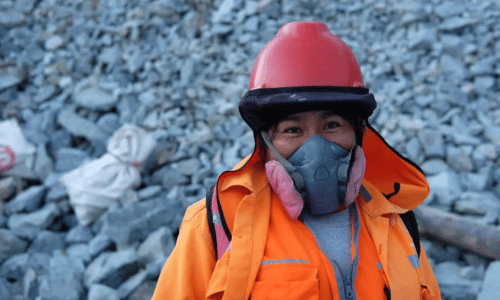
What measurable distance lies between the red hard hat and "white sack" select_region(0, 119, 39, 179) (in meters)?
4.48

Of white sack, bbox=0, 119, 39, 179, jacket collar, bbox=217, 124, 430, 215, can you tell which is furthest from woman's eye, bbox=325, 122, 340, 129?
white sack, bbox=0, 119, 39, 179

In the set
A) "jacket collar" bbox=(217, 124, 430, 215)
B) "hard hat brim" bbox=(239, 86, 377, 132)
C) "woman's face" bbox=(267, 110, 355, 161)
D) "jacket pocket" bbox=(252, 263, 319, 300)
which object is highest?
"hard hat brim" bbox=(239, 86, 377, 132)

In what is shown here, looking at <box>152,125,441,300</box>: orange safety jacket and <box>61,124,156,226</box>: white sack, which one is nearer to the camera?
<box>152,125,441,300</box>: orange safety jacket

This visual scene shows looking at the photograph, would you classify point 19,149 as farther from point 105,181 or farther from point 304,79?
point 304,79

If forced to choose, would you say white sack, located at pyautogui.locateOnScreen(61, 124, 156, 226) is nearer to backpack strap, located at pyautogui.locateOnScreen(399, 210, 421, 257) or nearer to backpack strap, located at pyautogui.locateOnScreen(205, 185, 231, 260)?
backpack strap, located at pyautogui.locateOnScreen(205, 185, 231, 260)

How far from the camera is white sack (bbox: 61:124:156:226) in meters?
4.24

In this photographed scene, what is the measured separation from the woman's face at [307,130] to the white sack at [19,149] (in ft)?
14.9

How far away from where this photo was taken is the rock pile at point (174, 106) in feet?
12.0

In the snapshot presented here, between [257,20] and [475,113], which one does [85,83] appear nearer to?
[257,20]

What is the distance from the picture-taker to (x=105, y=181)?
432 cm

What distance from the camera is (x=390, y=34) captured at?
752cm

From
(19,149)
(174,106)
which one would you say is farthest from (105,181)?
(174,106)

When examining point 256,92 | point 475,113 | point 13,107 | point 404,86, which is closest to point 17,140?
point 13,107

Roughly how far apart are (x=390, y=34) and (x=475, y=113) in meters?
A: 2.59
